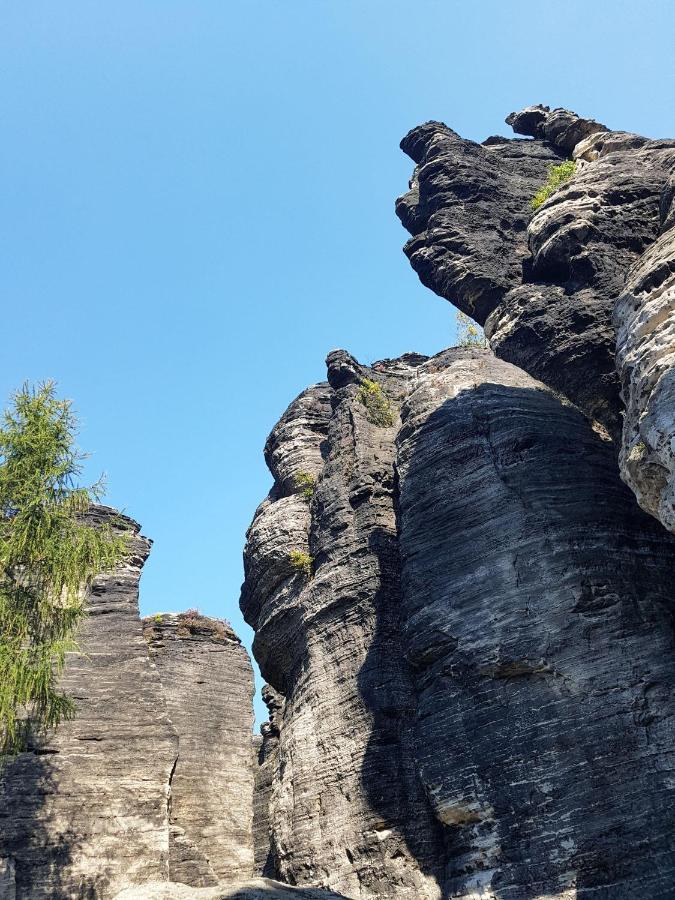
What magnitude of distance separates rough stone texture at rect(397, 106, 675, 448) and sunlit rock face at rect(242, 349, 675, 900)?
1187 mm

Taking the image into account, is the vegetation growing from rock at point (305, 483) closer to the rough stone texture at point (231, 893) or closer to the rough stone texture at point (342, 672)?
the rough stone texture at point (342, 672)

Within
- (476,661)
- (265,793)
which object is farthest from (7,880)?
(476,661)

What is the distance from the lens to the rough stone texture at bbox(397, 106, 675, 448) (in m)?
17.9

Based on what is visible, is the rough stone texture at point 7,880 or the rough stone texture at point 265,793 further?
the rough stone texture at point 265,793

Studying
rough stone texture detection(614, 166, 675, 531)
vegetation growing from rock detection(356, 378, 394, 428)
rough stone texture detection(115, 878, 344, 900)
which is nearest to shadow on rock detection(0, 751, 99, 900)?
rough stone texture detection(115, 878, 344, 900)

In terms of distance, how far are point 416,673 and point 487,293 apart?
11367 mm

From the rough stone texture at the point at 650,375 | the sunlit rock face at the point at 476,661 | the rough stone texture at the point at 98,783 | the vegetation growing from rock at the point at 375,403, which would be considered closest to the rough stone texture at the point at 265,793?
the sunlit rock face at the point at 476,661

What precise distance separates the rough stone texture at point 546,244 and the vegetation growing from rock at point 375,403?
3.47m

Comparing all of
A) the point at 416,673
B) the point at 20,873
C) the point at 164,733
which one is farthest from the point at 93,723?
the point at 416,673

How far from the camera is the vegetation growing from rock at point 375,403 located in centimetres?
2475

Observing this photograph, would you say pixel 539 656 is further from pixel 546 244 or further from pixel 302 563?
pixel 546 244

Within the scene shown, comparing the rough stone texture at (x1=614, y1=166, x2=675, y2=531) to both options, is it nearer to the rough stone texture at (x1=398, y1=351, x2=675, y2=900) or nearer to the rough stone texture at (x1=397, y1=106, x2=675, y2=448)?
the rough stone texture at (x1=398, y1=351, x2=675, y2=900)

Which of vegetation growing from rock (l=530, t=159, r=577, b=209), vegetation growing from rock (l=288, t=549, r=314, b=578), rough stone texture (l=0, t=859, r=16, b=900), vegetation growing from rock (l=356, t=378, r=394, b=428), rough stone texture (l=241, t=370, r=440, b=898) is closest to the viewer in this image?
rough stone texture (l=0, t=859, r=16, b=900)

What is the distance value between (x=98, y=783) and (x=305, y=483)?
9.91 metres
